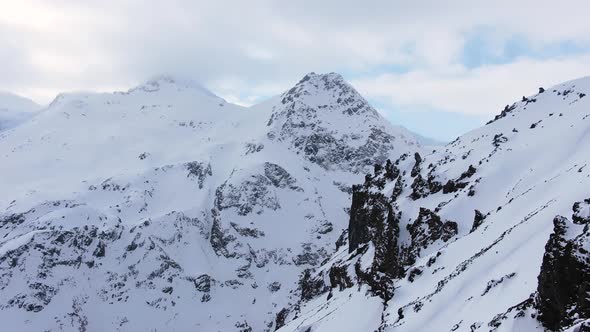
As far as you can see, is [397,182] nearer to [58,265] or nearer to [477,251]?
[477,251]

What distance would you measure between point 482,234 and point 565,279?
88.8 feet

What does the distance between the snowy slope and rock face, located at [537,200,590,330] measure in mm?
45

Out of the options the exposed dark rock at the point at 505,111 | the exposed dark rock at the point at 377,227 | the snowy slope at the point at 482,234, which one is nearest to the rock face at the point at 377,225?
the exposed dark rock at the point at 377,227

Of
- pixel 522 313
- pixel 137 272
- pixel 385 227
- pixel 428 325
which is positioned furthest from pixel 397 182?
pixel 137 272

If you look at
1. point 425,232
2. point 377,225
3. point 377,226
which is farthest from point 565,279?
point 377,225

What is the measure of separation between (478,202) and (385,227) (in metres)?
18.3

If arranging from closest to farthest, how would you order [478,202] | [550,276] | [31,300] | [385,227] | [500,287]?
[550,276] → [500,287] → [478,202] → [385,227] → [31,300]

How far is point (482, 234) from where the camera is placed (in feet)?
161

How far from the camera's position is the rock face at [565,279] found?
71.5 feet

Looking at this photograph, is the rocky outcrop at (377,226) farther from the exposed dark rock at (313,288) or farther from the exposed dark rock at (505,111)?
the exposed dark rock at (505,111)

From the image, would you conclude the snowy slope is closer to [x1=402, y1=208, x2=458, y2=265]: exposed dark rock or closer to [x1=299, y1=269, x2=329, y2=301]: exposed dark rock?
[x1=402, y1=208, x2=458, y2=265]: exposed dark rock

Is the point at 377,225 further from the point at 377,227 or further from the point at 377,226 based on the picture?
the point at 377,227

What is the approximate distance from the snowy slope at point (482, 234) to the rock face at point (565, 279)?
0.15ft

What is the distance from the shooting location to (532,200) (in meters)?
47.0
